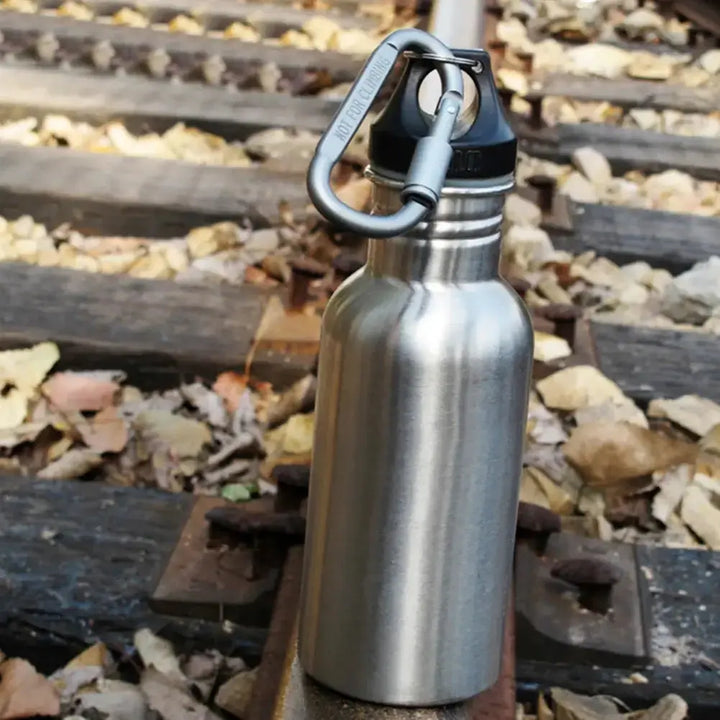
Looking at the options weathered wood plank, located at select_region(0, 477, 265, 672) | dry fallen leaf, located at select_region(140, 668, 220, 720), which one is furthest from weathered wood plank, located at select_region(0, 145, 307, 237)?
dry fallen leaf, located at select_region(140, 668, 220, 720)

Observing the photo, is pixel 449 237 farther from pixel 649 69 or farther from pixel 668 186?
pixel 649 69

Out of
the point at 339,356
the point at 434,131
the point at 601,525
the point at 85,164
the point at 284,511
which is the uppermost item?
the point at 434,131

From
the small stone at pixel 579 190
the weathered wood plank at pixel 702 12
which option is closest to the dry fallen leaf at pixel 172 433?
the small stone at pixel 579 190

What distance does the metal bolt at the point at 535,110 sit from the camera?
336cm

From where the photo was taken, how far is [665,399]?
1.98 metres

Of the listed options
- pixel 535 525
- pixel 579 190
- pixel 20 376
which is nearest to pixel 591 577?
pixel 535 525

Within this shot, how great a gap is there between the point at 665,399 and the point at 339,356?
3.60 ft

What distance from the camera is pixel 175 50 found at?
385cm

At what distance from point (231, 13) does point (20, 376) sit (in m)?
2.73

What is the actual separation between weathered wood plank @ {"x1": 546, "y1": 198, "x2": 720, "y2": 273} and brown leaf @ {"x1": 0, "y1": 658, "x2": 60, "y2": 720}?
167cm

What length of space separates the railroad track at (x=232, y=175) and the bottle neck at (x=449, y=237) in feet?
1.18

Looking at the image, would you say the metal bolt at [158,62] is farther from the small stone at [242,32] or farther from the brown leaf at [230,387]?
the brown leaf at [230,387]

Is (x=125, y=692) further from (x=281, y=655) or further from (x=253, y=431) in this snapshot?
(x=253, y=431)

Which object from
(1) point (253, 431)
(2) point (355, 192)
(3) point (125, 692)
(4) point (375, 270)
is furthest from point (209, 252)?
(4) point (375, 270)
